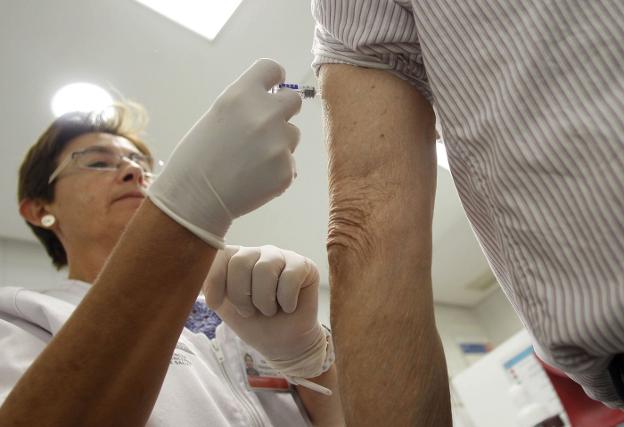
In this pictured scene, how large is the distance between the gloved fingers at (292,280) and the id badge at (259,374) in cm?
27

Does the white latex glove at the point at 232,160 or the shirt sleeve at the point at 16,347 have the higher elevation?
the white latex glove at the point at 232,160

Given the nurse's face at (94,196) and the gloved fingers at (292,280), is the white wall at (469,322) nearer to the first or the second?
the nurse's face at (94,196)

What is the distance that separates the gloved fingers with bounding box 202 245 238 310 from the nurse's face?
0.55 m

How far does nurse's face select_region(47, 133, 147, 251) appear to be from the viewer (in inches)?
55.1

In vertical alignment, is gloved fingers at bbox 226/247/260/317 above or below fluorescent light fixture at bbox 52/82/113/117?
below

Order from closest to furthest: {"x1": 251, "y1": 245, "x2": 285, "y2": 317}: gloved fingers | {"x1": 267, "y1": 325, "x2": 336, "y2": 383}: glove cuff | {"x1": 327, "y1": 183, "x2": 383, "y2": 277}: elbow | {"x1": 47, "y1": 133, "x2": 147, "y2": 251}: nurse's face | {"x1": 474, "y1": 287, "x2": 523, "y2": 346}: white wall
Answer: {"x1": 327, "y1": 183, "x2": 383, "y2": 277}: elbow
{"x1": 251, "y1": 245, "x2": 285, "y2": 317}: gloved fingers
{"x1": 267, "y1": 325, "x2": 336, "y2": 383}: glove cuff
{"x1": 47, "y1": 133, "x2": 147, "y2": 251}: nurse's face
{"x1": 474, "y1": 287, "x2": 523, "y2": 346}: white wall

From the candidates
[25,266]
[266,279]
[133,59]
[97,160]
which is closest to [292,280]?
[266,279]

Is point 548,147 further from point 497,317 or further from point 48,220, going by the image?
point 497,317

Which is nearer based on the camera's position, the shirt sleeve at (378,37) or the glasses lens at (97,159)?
the shirt sleeve at (378,37)

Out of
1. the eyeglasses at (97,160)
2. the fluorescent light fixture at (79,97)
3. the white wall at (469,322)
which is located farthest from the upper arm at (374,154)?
the white wall at (469,322)

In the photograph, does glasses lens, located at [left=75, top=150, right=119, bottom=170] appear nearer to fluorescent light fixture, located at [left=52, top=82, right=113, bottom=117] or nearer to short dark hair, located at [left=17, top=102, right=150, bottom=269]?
short dark hair, located at [left=17, top=102, right=150, bottom=269]

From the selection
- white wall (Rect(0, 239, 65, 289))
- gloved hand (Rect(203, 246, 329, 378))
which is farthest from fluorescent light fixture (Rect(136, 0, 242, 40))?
white wall (Rect(0, 239, 65, 289))

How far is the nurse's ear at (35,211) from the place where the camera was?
60.6 inches

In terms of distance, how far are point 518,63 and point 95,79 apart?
6.45 feet
